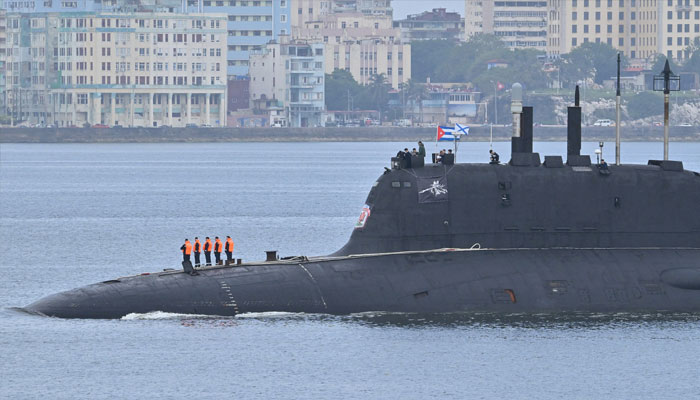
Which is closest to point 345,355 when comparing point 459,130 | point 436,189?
point 436,189

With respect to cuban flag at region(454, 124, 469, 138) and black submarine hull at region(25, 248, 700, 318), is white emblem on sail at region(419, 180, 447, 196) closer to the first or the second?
black submarine hull at region(25, 248, 700, 318)

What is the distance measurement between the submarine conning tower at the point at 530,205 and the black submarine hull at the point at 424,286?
412mm

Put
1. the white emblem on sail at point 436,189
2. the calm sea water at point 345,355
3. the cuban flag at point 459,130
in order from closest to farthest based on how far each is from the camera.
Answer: the calm sea water at point 345,355 → the white emblem on sail at point 436,189 → the cuban flag at point 459,130

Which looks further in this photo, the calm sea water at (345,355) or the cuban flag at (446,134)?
the cuban flag at (446,134)

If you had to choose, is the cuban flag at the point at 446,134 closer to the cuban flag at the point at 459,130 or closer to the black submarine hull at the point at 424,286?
the cuban flag at the point at 459,130

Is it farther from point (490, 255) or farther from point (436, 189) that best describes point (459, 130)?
point (490, 255)

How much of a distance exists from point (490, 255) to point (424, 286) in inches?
77.4

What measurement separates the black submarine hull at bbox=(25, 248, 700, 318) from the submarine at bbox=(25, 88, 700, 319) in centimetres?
3

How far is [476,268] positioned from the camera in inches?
1489

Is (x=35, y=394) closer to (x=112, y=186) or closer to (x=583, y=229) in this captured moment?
(x=583, y=229)

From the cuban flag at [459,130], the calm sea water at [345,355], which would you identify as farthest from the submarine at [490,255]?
the cuban flag at [459,130]

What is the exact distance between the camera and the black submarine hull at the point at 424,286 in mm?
37469

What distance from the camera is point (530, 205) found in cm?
3809

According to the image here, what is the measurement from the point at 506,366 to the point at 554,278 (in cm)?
435
